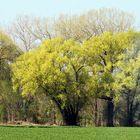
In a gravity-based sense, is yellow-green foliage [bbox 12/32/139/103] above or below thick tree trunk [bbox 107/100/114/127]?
above

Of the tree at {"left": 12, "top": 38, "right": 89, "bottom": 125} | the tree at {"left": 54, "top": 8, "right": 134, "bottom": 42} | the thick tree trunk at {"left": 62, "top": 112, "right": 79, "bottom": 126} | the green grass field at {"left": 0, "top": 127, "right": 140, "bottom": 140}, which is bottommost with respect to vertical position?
the green grass field at {"left": 0, "top": 127, "right": 140, "bottom": 140}

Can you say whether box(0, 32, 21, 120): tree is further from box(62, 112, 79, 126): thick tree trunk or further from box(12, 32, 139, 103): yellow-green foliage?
box(62, 112, 79, 126): thick tree trunk

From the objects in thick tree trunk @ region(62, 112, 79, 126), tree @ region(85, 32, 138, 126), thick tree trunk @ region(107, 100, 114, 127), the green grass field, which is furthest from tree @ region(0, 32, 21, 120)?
the green grass field

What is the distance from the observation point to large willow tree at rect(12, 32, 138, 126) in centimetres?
4497

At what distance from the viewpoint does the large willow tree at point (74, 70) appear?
45.0 metres

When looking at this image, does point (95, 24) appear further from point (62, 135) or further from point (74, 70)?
point (62, 135)

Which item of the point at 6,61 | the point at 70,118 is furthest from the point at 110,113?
the point at 6,61

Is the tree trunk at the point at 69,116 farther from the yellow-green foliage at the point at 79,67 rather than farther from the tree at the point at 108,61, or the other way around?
the tree at the point at 108,61

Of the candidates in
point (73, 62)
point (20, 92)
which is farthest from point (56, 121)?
point (73, 62)

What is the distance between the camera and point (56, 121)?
173ft

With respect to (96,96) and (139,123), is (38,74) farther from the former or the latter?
(139,123)

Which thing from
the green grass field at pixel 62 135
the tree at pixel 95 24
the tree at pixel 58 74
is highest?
the tree at pixel 95 24

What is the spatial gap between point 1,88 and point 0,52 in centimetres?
380

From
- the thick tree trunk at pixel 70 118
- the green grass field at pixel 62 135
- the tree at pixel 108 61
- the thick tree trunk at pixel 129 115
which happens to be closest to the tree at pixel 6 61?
the thick tree trunk at pixel 70 118
